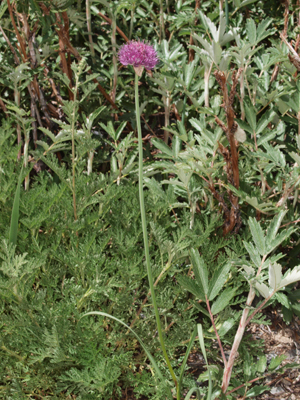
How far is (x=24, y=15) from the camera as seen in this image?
1781 mm

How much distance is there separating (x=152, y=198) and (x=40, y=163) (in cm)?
75

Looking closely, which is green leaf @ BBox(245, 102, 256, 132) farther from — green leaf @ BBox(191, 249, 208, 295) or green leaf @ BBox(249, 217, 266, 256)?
green leaf @ BBox(191, 249, 208, 295)

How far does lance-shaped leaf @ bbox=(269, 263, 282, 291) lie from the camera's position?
3.12ft

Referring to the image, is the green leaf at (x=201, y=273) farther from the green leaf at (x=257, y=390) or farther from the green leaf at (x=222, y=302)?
the green leaf at (x=257, y=390)

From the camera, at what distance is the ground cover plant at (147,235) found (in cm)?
107

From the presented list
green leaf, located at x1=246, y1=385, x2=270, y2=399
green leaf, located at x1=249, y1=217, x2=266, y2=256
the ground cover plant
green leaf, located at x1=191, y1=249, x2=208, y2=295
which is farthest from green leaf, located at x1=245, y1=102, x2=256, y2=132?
green leaf, located at x1=246, y1=385, x2=270, y2=399

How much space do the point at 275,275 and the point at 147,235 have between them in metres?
0.42

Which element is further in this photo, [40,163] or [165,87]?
[40,163]

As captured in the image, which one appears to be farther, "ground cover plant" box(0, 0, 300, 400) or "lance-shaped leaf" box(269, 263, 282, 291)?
"ground cover plant" box(0, 0, 300, 400)

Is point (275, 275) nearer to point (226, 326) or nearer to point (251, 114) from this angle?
point (226, 326)

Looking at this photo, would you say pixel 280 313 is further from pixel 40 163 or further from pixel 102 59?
pixel 102 59

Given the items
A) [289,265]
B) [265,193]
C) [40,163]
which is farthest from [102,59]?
[289,265]

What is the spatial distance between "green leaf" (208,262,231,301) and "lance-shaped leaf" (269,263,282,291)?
0.50 feet

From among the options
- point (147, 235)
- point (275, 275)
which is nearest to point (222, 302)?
point (275, 275)
